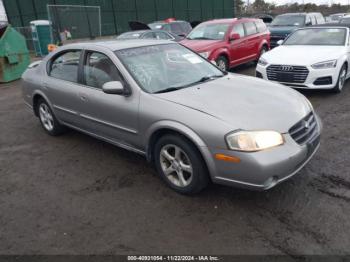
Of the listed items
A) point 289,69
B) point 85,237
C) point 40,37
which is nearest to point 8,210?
point 85,237

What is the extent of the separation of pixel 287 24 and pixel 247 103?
480 inches

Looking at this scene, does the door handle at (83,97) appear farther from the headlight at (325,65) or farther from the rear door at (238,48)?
the rear door at (238,48)

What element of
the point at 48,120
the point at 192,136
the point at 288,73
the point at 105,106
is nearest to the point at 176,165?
the point at 192,136

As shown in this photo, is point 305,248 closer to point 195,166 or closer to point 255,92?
point 195,166

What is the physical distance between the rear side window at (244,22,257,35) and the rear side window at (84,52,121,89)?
7.38 meters

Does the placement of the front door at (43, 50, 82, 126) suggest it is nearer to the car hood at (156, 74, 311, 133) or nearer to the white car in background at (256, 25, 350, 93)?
the car hood at (156, 74, 311, 133)

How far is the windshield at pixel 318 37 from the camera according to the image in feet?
24.9

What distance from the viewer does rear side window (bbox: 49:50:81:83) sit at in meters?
4.56

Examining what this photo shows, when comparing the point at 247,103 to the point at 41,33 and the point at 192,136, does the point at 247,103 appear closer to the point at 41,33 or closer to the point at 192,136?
the point at 192,136

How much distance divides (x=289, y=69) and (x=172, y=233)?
510 centimetres

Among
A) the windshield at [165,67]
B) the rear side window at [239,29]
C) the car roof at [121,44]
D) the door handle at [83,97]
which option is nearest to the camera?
the windshield at [165,67]

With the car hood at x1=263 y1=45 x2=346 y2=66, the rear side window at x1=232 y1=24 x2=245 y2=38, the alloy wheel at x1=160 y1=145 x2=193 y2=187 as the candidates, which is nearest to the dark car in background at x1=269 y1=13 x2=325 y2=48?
the rear side window at x1=232 y1=24 x2=245 y2=38

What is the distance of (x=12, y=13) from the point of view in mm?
22938

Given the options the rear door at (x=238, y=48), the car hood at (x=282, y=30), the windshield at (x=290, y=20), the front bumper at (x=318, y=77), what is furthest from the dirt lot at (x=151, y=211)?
the windshield at (x=290, y=20)
